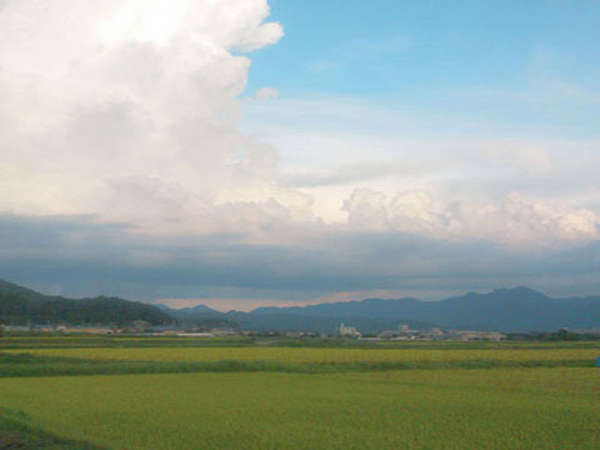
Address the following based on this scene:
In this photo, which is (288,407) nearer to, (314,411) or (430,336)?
(314,411)

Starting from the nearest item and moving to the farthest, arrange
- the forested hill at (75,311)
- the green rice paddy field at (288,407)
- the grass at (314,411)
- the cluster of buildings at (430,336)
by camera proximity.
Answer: the green rice paddy field at (288,407) < the grass at (314,411) < the cluster of buildings at (430,336) < the forested hill at (75,311)

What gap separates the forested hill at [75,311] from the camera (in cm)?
15312

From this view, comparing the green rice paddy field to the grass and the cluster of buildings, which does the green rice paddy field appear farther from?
the cluster of buildings

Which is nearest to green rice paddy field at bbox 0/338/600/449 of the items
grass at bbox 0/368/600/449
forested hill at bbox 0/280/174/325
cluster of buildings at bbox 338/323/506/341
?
grass at bbox 0/368/600/449

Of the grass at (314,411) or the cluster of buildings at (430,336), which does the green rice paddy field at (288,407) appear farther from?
the cluster of buildings at (430,336)

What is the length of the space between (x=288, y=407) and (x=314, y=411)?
1296 millimetres

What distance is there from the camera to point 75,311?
6491 inches

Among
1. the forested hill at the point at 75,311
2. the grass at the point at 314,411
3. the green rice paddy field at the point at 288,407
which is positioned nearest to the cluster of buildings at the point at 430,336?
the forested hill at the point at 75,311

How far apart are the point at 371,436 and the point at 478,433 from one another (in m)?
2.81

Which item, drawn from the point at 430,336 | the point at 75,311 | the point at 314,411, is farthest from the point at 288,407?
the point at 75,311

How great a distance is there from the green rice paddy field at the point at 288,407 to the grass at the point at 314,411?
0.14 ft

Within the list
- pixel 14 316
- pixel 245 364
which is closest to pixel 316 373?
pixel 245 364

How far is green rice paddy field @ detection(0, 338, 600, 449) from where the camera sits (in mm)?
14344

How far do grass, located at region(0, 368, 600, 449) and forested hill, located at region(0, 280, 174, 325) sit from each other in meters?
131
